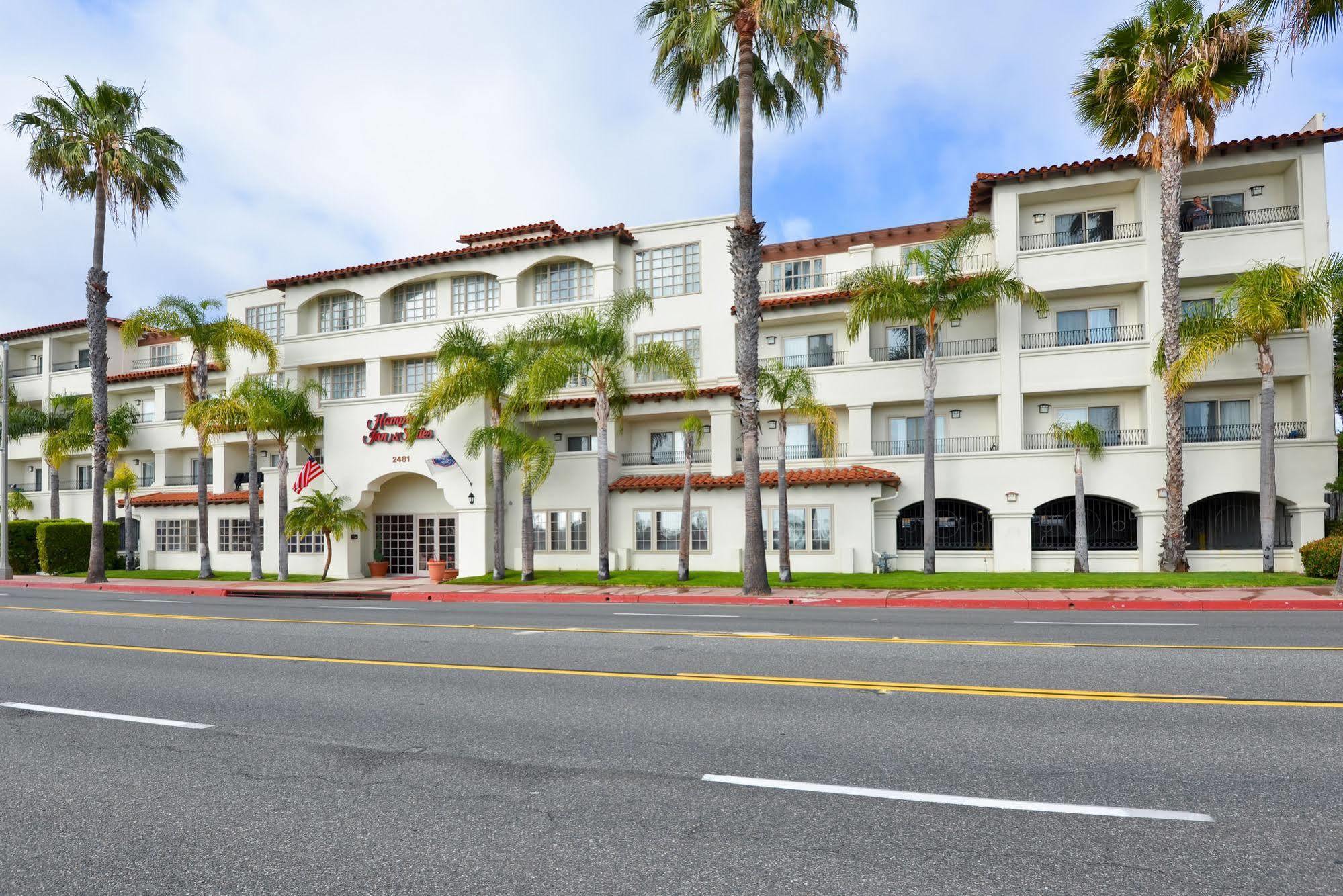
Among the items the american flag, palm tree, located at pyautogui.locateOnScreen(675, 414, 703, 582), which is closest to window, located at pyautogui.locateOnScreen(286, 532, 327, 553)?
the american flag

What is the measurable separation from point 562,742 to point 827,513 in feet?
68.7

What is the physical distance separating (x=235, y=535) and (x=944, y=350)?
95.0 ft

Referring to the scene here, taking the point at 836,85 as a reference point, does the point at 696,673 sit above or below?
below

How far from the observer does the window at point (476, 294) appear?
3384 cm

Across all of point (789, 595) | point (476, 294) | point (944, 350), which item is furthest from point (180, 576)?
point (944, 350)

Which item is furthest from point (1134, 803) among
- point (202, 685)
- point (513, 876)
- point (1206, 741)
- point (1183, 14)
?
point (1183, 14)

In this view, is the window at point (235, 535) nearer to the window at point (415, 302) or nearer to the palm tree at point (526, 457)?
the window at point (415, 302)

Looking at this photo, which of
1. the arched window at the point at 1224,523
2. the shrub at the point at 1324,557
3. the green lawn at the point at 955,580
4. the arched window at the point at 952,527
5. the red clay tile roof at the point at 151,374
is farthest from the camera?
the red clay tile roof at the point at 151,374

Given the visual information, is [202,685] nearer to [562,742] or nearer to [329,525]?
[562,742]

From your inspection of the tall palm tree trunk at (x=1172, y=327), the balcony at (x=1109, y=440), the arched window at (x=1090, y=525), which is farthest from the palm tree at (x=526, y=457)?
the tall palm tree trunk at (x=1172, y=327)

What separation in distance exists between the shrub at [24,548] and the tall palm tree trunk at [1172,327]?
4345 centimetres

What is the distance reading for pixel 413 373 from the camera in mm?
34906

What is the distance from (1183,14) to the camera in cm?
2234

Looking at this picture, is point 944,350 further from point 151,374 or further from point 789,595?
point 151,374
